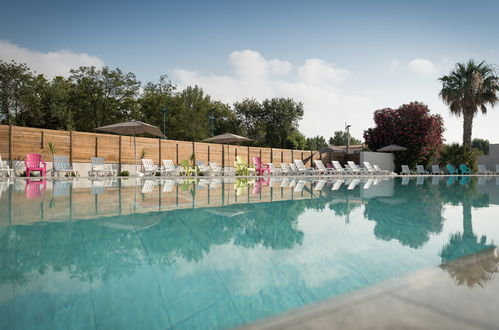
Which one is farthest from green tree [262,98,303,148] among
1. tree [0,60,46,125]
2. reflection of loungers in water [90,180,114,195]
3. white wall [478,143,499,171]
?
reflection of loungers in water [90,180,114,195]

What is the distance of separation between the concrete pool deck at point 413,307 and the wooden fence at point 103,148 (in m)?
15.9

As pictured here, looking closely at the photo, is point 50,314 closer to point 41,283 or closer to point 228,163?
point 41,283

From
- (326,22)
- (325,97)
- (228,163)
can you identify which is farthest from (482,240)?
(325,97)

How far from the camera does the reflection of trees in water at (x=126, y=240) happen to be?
2349 millimetres

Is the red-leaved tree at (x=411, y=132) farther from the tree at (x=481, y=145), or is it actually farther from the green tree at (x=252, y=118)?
the tree at (x=481, y=145)

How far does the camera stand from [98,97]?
103 ft

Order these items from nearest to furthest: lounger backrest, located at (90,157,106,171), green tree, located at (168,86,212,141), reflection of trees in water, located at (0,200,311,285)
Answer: reflection of trees in water, located at (0,200,311,285) → lounger backrest, located at (90,157,106,171) → green tree, located at (168,86,212,141)

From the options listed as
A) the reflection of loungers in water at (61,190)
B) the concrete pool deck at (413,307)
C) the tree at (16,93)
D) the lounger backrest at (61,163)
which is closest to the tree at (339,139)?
the tree at (16,93)

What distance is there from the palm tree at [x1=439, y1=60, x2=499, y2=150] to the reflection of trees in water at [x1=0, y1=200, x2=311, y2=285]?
25062 mm

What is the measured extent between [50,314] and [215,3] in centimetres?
1481

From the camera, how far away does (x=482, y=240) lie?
10.6 ft

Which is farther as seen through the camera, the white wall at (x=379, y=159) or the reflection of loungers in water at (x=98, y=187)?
the white wall at (x=379, y=159)

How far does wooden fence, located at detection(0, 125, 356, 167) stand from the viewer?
45.3 feet

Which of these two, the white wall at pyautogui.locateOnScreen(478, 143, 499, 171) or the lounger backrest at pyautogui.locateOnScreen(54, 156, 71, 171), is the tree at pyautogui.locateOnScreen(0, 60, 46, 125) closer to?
the lounger backrest at pyautogui.locateOnScreen(54, 156, 71, 171)
